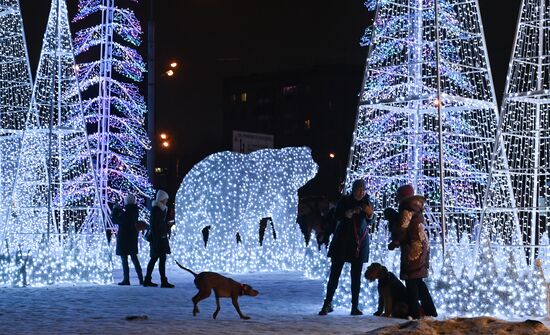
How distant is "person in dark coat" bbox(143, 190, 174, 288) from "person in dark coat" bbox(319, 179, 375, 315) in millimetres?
Answer: 4966

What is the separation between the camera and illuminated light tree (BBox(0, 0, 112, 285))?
1708 centimetres

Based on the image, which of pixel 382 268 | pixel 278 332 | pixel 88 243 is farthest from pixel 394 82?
pixel 278 332

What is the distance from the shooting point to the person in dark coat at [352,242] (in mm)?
12414

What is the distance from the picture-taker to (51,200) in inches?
706

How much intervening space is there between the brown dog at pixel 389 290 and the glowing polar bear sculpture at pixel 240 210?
8.89m

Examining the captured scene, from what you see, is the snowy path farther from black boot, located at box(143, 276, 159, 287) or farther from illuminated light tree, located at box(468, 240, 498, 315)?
illuminated light tree, located at box(468, 240, 498, 315)

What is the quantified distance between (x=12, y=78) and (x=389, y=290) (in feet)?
36.5

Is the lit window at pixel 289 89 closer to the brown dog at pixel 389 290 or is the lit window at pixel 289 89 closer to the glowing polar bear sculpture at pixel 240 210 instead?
the glowing polar bear sculpture at pixel 240 210

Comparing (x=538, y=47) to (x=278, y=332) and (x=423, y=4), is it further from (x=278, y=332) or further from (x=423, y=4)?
(x=278, y=332)

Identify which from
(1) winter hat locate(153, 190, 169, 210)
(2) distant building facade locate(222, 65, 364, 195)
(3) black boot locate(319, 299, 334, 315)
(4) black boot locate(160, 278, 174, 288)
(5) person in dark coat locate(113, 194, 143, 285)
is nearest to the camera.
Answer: (3) black boot locate(319, 299, 334, 315)

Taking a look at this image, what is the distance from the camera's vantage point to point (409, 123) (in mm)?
20172

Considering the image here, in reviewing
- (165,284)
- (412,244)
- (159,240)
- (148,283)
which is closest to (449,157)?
(159,240)

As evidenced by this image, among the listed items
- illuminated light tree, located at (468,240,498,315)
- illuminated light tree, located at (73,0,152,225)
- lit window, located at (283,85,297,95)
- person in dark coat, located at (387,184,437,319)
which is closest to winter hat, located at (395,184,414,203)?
person in dark coat, located at (387,184,437,319)

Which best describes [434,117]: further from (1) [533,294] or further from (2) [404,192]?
(2) [404,192]
